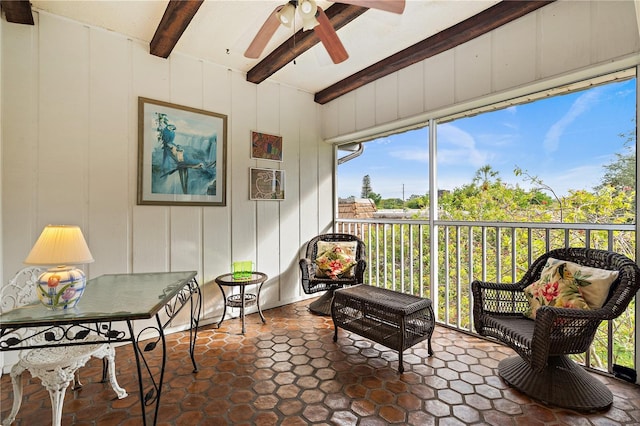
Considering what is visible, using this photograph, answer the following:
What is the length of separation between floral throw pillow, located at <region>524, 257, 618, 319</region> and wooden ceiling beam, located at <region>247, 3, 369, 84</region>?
2.38 metres

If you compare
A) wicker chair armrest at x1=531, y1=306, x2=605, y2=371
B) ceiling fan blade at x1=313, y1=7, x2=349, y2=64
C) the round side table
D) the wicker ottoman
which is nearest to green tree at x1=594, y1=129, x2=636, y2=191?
wicker chair armrest at x1=531, y1=306, x2=605, y2=371

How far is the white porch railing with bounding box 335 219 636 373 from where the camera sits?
220cm

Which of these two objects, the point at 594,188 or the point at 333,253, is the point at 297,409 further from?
the point at 594,188

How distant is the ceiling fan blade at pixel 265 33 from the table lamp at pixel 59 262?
1.67 metres

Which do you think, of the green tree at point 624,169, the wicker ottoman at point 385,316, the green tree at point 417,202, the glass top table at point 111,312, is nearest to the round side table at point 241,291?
the glass top table at point 111,312

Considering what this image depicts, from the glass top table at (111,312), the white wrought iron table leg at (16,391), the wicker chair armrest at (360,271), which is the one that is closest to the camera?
the glass top table at (111,312)

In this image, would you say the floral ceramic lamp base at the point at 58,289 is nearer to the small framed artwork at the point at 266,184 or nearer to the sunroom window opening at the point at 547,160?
the small framed artwork at the point at 266,184

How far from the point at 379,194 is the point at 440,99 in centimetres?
138

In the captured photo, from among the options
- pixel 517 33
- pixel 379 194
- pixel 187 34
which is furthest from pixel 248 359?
pixel 517 33

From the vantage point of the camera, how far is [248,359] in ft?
7.94

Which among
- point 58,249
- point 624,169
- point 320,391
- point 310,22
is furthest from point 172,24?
point 624,169

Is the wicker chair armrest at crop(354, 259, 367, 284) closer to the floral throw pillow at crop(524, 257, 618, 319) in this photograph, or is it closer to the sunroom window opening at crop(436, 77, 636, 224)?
the sunroom window opening at crop(436, 77, 636, 224)

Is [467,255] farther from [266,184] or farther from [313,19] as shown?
[313,19]

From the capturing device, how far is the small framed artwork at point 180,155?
9.15 feet
